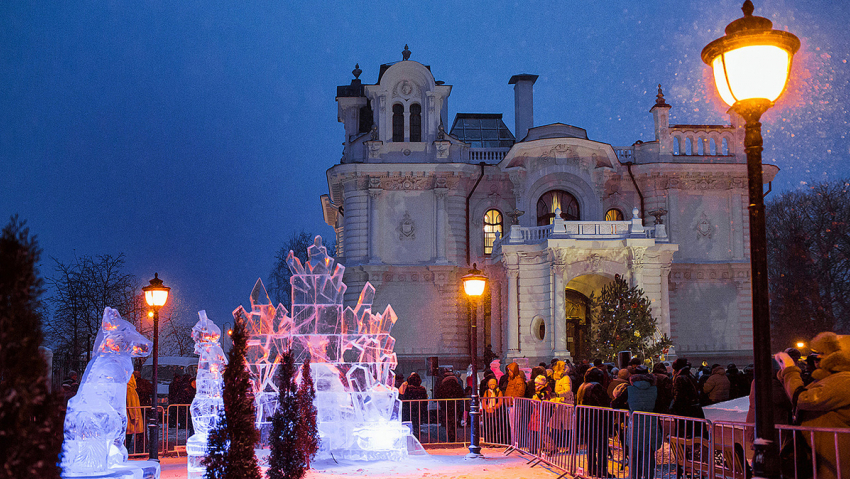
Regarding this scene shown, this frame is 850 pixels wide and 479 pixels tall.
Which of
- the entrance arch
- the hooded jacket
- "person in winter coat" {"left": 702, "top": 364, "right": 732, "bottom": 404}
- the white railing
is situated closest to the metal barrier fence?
the hooded jacket

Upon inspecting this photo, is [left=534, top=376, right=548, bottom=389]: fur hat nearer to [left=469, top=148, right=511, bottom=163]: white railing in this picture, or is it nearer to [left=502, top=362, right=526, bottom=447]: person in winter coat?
[left=502, top=362, right=526, bottom=447]: person in winter coat

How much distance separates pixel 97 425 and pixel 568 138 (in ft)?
85.4

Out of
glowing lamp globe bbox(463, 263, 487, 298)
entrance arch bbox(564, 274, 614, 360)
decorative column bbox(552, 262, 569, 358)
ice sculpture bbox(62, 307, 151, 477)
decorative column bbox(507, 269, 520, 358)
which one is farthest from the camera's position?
entrance arch bbox(564, 274, 614, 360)

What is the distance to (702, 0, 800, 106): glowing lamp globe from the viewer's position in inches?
195

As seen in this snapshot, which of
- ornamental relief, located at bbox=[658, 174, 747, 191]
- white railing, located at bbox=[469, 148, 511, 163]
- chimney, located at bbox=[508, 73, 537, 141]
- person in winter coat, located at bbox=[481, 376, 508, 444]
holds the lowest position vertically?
person in winter coat, located at bbox=[481, 376, 508, 444]

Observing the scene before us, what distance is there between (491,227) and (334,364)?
21.8 meters

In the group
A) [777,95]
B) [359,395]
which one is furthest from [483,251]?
[777,95]

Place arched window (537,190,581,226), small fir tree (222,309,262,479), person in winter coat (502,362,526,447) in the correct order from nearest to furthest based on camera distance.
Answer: small fir tree (222,309,262,479)
person in winter coat (502,362,526,447)
arched window (537,190,581,226)

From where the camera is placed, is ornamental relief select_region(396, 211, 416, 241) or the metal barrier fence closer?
the metal barrier fence

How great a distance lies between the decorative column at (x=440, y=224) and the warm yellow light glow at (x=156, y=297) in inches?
764

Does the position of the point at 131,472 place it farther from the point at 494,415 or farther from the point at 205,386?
the point at 494,415

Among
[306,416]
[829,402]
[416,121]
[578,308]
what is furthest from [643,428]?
[416,121]

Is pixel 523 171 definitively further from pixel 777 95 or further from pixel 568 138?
pixel 777 95

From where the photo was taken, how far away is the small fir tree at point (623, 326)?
23.6 metres
